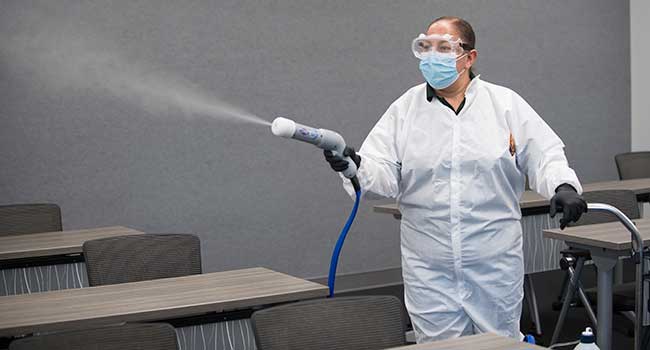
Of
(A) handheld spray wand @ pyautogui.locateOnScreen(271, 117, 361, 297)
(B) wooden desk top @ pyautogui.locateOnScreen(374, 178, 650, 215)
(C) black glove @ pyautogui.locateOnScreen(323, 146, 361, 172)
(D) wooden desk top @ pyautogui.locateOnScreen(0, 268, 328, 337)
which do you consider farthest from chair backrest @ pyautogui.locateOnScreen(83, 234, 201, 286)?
(B) wooden desk top @ pyautogui.locateOnScreen(374, 178, 650, 215)

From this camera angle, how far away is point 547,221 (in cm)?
524

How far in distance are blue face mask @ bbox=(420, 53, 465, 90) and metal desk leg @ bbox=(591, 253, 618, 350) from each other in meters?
1.25

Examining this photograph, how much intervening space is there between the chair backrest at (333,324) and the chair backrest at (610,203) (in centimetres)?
232

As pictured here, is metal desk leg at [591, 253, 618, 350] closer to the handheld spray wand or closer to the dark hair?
the dark hair

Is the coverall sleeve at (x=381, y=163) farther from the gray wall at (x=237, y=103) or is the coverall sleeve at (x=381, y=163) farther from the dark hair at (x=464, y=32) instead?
the gray wall at (x=237, y=103)

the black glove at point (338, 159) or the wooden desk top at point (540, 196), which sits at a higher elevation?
the black glove at point (338, 159)

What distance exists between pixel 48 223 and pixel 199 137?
163cm

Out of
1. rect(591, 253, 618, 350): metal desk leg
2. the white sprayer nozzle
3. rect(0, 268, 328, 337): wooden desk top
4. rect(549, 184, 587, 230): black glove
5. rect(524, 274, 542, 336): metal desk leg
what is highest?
the white sprayer nozzle

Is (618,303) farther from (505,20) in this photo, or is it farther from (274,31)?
(505,20)

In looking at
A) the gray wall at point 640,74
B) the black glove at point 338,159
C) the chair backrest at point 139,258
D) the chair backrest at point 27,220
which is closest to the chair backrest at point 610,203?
the chair backrest at point 139,258

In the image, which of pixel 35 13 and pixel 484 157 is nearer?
pixel 484 157

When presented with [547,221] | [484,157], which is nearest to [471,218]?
[484,157]

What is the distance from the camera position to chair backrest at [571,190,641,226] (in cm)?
455

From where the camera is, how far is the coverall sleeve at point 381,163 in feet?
9.57
